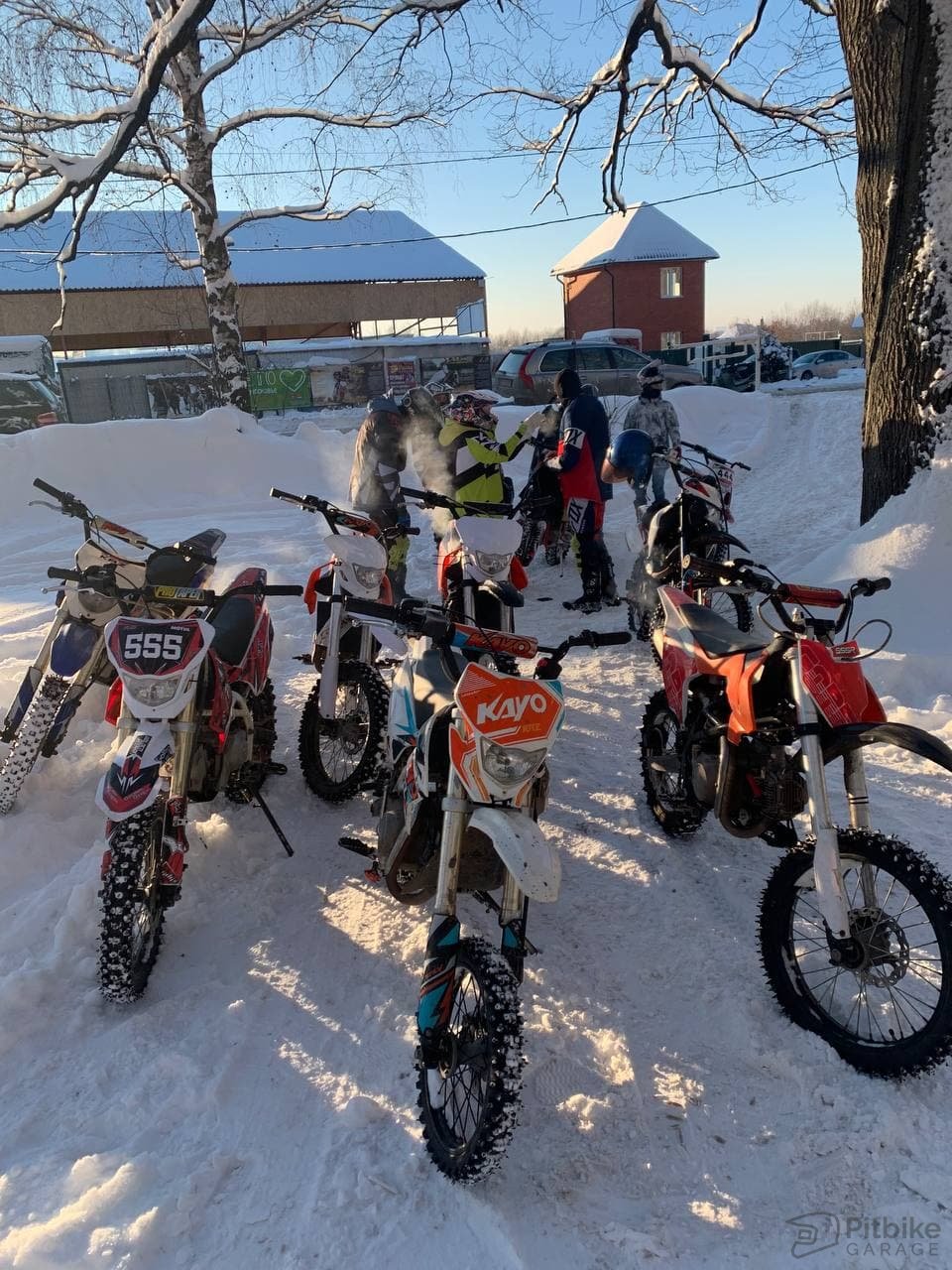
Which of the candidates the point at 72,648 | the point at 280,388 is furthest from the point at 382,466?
the point at 280,388

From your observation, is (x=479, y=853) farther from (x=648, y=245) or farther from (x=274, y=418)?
(x=648, y=245)

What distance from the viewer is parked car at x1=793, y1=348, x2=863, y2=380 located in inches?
1124

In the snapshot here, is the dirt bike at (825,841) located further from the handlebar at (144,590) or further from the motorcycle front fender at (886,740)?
the handlebar at (144,590)

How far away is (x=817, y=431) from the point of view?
1531cm

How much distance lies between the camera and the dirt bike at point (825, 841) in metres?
2.25

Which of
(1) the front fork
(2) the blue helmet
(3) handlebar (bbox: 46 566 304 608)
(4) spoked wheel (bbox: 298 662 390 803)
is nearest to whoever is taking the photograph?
(1) the front fork

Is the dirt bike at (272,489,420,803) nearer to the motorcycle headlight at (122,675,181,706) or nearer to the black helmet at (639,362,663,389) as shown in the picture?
the motorcycle headlight at (122,675,181,706)

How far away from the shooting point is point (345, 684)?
164 inches

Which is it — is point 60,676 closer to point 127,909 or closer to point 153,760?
point 153,760

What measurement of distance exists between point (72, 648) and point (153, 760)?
148 cm

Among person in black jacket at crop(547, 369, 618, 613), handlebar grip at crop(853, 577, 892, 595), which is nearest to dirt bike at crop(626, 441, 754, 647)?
person in black jacket at crop(547, 369, 618, 613)

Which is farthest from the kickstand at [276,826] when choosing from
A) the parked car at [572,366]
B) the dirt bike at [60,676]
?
the parked car at [572,366]

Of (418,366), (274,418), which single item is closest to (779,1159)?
(274,418)

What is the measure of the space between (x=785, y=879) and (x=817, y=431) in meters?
14.6
